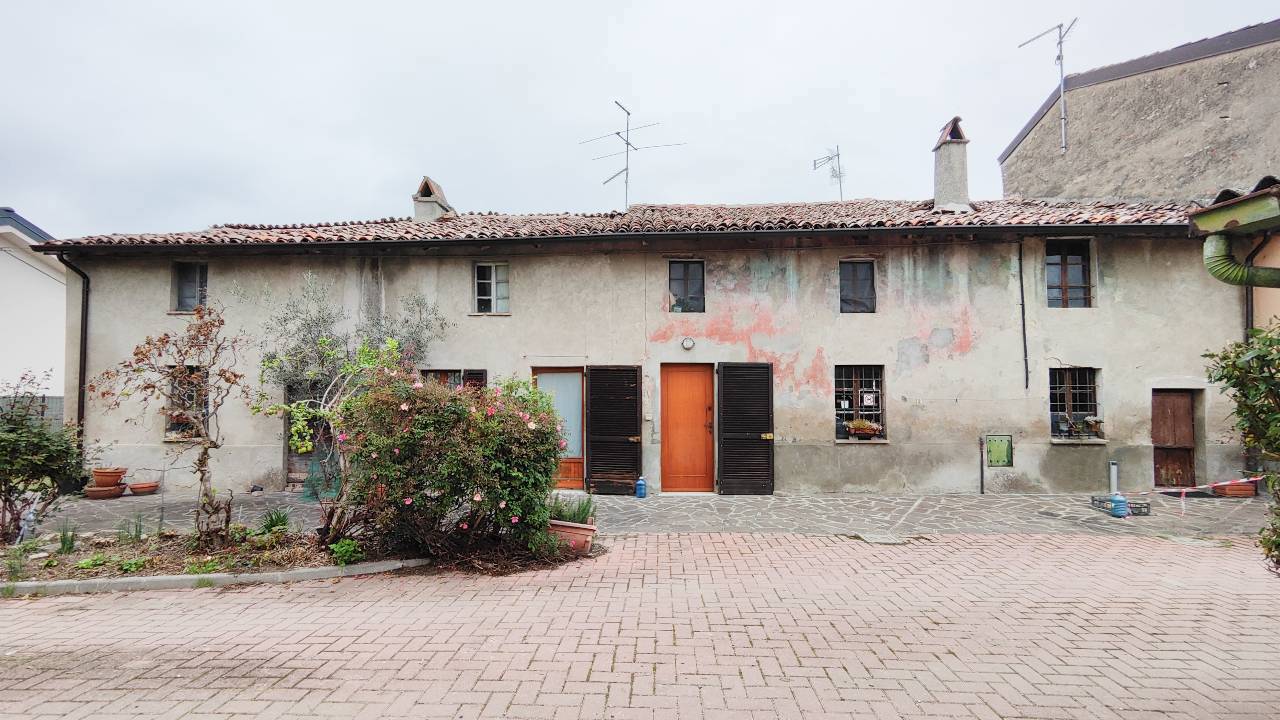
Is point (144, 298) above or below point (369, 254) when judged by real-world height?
below

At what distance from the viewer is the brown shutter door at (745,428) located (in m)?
10.2

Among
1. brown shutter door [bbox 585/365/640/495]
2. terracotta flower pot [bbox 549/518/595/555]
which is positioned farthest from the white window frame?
terracotta flower pot [bbox 549/518/595/555]

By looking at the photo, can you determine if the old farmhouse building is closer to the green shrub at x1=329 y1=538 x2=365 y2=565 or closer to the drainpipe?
the drainpipe

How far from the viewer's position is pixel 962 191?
11.5 m

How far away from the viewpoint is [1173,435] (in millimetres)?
10281

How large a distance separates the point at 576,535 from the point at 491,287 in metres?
6.23

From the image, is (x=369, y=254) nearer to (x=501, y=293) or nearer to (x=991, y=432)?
(x=501, y=293)

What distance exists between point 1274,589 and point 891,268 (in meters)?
6.68

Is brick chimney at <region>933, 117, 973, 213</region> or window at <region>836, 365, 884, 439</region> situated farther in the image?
brick chimney at <region>933, 117, 973, 213</region>

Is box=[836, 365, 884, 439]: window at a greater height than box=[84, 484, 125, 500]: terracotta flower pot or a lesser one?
greater

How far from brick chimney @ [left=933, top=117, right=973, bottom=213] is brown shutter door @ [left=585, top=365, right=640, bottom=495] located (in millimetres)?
7432

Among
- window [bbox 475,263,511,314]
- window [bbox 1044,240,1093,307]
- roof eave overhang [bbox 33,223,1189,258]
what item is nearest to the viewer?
roof eave overhang [bbox 33,223,1189,258]

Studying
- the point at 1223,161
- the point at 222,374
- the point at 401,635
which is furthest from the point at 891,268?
the point at 222,374

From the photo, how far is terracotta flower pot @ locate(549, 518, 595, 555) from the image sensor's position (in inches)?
252
